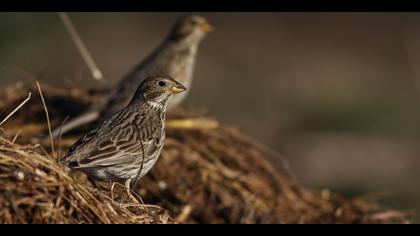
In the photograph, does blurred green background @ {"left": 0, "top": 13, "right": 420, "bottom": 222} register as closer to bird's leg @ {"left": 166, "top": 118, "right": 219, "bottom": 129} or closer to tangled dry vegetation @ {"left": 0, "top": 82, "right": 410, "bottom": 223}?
tangled dry vegetation @ {"left": 0, "top": 82, "right": 410, "bottom": 223}

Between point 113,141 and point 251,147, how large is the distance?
3.52 metres

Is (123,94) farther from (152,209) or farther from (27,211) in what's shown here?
(27,211)

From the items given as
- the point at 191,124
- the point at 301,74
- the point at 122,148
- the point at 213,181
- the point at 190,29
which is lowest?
the point at 122,148

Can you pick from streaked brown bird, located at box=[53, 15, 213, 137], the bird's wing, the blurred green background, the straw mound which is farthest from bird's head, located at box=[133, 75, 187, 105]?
the blurred green background

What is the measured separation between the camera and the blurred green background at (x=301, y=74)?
16.7m

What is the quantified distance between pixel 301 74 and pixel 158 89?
12910 mm

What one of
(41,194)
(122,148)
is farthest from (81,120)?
(41,194)

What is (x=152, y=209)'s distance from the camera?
636cm

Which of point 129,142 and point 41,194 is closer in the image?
point 41,194

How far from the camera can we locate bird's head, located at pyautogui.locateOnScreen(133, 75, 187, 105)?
26.0 feet

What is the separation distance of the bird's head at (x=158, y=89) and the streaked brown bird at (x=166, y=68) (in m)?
2.18

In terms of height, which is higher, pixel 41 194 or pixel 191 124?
pixel 191 124

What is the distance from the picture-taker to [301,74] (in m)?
20.6

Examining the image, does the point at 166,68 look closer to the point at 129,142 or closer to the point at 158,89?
the point at 158,89
